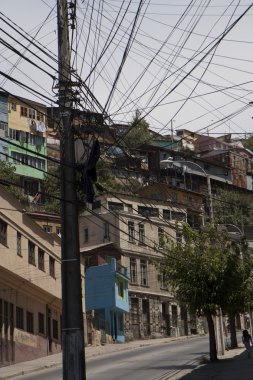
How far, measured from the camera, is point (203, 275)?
30609mm

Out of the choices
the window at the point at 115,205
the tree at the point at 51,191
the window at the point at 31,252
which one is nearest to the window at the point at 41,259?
the window at the point at 31,252

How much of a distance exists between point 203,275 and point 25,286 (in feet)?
41.7

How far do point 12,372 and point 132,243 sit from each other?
36934mm

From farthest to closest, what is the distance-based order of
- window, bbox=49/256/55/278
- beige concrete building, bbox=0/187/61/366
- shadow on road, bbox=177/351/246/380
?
window, bbox=49/256/55/278
beige concrete building, bbox=0/187/61/366
shadow on road, bbox=177/351/246/380

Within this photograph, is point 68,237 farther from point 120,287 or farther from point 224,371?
point 120,287

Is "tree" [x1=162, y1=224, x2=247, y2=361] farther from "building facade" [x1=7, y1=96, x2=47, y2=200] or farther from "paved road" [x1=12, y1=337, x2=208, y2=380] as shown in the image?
"building facade" [x1=7, y1=96, x2=47, y2=200]

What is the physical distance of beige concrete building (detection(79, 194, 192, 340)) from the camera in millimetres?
65812

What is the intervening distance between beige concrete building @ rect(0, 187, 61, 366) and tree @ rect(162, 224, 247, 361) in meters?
8.83

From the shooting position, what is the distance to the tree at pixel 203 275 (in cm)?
3056

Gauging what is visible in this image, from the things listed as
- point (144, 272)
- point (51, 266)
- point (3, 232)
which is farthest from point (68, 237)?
point (144, 272)

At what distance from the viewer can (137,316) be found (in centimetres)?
6575

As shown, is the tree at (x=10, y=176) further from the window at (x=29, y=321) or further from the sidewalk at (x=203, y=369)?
the sidewalk at (x=203, y=369)

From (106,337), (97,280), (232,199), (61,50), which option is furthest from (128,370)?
(232,199)

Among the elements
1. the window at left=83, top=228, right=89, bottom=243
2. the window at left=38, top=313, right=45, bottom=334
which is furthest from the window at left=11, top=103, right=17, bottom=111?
the window at left=38, top=313, right=45, bottom=334
